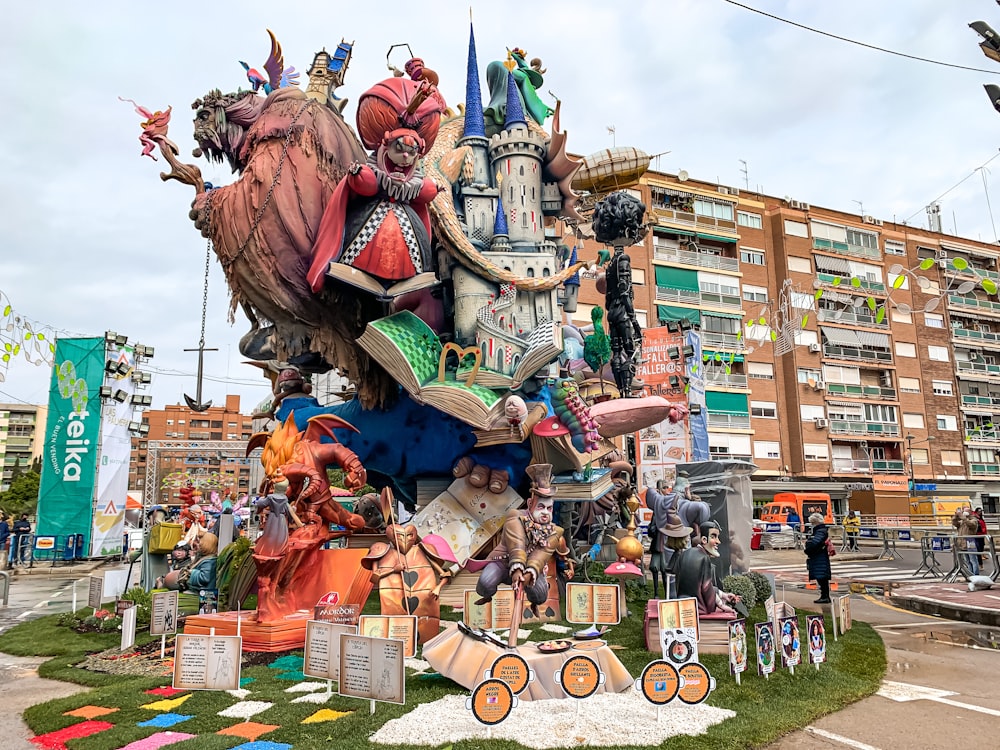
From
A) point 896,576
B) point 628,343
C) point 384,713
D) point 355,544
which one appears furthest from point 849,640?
point 896,576

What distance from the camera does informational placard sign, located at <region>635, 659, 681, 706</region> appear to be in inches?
249

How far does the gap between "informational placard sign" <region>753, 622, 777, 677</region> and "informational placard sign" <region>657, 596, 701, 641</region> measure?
0.67 metres

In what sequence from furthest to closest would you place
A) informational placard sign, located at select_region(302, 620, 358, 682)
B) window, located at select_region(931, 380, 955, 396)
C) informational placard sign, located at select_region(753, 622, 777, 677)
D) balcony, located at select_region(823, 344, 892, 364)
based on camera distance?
1. window, located at select_region(931, 380, 955, 396)
2. balcony, located at select_region(823, 344, 892, 364)
3. informational placard sign, located at select_region(753, 622, 777, 677)
4. informational placard sign, located at select_region(302, 620, 358, 682)

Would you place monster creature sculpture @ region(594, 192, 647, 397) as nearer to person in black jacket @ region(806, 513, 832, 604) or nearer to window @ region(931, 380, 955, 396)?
person in black jacket @ region(806, 513, 832, 604)

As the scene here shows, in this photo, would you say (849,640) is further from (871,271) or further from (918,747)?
(871,271)

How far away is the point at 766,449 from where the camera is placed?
133 feet

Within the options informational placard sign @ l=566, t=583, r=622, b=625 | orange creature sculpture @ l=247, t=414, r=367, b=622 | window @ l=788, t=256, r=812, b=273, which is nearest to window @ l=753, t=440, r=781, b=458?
window @ l=788, t=256, r=812, b=273

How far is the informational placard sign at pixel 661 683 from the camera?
20.7ft

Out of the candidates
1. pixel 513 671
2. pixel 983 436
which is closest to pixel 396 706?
pixel 513 671

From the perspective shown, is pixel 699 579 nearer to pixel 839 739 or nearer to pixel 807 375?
pixel 839 739

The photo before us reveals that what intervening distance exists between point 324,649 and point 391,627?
1089 mm

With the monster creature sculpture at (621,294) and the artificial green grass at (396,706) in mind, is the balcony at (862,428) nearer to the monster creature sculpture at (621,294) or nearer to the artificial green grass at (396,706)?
the monster creature sculpture at (621,294)

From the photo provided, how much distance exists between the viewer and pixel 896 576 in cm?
A: 1922

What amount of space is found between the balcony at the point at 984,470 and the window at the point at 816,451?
11566 mm
